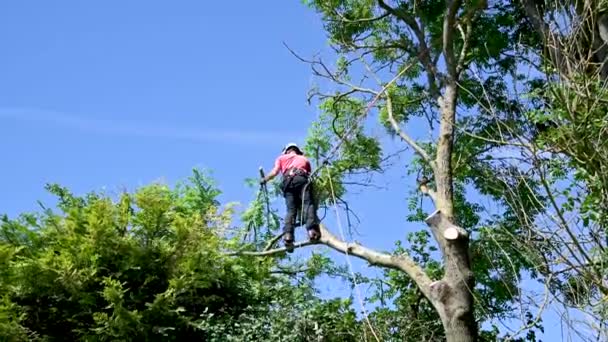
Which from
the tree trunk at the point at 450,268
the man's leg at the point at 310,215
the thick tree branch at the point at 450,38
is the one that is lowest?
the tree trunk at the point at 450,268

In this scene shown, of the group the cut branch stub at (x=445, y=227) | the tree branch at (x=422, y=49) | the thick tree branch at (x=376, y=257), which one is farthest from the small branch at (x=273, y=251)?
the tree branch at (x=422, y=49)

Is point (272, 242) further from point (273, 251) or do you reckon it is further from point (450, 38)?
point (450, 38)

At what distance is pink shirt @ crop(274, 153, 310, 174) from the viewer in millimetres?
8590

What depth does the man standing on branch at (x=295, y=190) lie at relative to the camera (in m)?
8.26

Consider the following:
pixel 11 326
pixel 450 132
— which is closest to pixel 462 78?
pixel 450 132

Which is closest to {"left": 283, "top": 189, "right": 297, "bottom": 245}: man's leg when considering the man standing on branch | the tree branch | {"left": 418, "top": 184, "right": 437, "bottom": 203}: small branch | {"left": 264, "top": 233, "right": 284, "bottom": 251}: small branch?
the man standing on branch

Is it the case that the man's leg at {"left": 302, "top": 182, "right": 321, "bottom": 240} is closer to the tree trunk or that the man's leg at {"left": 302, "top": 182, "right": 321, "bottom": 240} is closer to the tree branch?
the tree trunk

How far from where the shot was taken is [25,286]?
25.5ft

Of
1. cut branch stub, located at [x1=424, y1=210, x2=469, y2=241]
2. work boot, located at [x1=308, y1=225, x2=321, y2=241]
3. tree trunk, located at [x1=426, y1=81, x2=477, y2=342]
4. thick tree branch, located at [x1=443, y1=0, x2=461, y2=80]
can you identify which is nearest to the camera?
tree trunk, located at [x1=426, y1=81, x2=477, y2=342]

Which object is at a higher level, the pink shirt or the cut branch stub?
the pink shirt

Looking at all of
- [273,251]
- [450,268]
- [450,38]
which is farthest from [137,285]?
[450,38]

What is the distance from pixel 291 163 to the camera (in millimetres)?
8648

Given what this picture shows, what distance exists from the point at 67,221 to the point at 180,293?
128 centimetres

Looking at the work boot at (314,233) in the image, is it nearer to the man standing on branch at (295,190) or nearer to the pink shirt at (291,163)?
the man standing on branch at (295,190)
